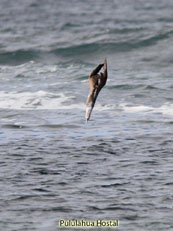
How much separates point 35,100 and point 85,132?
14.4 ft

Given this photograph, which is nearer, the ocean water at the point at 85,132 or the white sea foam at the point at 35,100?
the ocean water at the point at 85,132

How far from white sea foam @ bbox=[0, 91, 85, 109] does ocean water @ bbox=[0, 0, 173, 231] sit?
0.08ft

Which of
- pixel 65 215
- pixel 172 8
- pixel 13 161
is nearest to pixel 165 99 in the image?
pixel 13 161

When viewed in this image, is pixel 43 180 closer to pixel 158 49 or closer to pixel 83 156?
pixel 83 156

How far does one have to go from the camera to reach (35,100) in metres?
16.8

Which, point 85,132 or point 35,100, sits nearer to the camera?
point 85,132

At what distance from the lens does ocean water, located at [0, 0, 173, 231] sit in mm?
8055

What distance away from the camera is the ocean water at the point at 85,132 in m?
8.05

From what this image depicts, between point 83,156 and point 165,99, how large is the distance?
21.4 ft

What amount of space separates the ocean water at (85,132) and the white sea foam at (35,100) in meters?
0.02

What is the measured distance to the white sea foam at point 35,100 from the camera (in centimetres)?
1596

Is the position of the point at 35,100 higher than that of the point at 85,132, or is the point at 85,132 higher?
the point at 85,132

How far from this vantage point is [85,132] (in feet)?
41.5

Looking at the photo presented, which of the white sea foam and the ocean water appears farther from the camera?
A: the white sea foam
